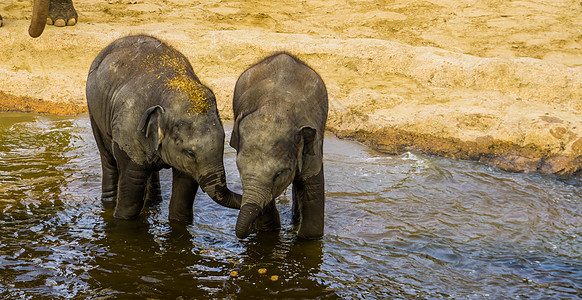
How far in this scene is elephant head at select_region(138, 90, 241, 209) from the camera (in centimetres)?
523

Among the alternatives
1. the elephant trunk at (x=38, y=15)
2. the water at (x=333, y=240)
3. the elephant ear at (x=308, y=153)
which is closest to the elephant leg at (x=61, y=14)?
the elephant trunk at (x=38, y=15)

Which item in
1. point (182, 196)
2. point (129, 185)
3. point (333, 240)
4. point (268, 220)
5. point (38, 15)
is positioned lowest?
point (333, 240)

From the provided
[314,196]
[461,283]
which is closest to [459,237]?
[461,283]

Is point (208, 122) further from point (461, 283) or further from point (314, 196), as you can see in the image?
point (461, 283)

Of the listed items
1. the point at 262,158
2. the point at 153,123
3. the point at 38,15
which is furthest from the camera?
the point at 38,15


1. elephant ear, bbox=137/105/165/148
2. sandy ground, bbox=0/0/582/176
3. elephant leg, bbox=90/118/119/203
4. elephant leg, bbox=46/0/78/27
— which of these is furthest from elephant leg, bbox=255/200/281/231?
elephant leg, bbox=46/0/78/27

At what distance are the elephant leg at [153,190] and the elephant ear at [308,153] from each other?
2.08 m

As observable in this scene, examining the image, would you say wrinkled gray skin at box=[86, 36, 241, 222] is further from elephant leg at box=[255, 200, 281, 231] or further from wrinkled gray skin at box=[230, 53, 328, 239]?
elephant leg at box=[255, 200, 281, 231]

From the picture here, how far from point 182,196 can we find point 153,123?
34.5 inches

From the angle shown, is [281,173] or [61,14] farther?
[61,14]

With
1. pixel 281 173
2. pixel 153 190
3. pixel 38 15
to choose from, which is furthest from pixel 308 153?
pixel 38 15

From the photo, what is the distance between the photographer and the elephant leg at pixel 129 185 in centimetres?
A: 583

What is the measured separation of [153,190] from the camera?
688 centimetres

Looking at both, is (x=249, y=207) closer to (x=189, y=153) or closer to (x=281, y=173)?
(x=281, y=173)
